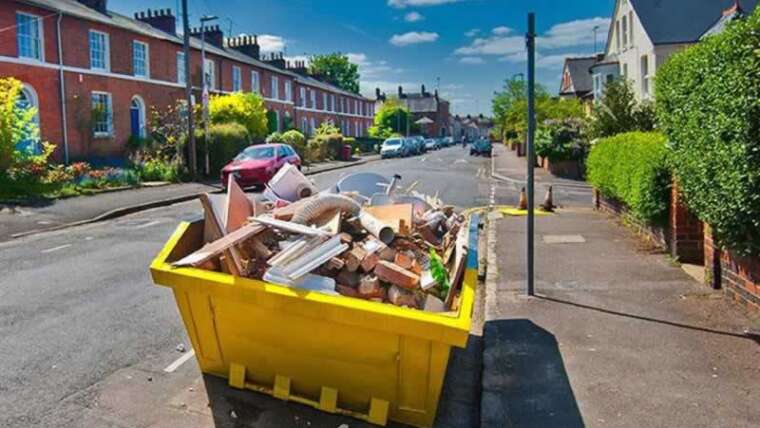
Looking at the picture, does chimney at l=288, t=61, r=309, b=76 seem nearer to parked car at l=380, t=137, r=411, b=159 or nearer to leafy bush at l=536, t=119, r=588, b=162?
parked car at l=380, t=137, r=411, b=159

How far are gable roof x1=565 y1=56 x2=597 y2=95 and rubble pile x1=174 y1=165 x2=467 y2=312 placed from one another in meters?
50.7

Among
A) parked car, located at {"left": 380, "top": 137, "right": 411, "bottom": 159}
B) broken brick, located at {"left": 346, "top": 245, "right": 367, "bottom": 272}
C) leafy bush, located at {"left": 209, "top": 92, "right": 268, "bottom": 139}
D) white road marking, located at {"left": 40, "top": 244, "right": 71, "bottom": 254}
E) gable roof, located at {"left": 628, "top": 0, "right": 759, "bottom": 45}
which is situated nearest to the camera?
broken brick, located at {"left": 346, "top": 245, "right": 367, "bottom": 272}

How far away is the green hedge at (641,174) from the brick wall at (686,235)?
1.23 ft

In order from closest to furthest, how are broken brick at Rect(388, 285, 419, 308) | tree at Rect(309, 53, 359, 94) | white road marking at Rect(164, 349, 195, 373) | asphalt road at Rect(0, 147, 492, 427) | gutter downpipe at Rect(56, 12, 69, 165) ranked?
broken brick at Rect(388, 285, 419, 308), asphalt road at Rect(0, 147, 492, 427), white road marking at Rect(164, 349, 195, 373), gutter downpipe at Rect(56, 12, 69, 165), tree at Rect(309, 53, 359, 94)

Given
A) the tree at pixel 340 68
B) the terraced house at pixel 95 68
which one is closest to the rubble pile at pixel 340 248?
the terraced house at pixel 95 68

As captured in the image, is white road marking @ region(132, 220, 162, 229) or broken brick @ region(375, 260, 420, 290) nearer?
broken brick @ region(375, 260, 420, 290)

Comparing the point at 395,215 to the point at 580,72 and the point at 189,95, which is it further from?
the point at 580,72

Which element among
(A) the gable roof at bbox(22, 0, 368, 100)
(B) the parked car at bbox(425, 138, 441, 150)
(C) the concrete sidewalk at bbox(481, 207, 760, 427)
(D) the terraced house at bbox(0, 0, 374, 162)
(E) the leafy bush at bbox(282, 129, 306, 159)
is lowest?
(C) the concrete sidewalk at bbox(481, 207, 760, 427)

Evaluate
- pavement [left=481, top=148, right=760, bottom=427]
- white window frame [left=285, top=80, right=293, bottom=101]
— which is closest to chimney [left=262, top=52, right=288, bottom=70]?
white window frame [left=285, top=80, right=293, bottom=101]

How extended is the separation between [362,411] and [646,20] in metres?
33.5

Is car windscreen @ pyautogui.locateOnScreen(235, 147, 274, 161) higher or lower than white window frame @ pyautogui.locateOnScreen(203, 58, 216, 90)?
lower

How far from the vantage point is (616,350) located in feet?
16.0

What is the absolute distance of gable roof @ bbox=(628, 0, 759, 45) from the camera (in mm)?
30984

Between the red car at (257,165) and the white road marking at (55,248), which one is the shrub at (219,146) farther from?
the white road marking at (55,248)
